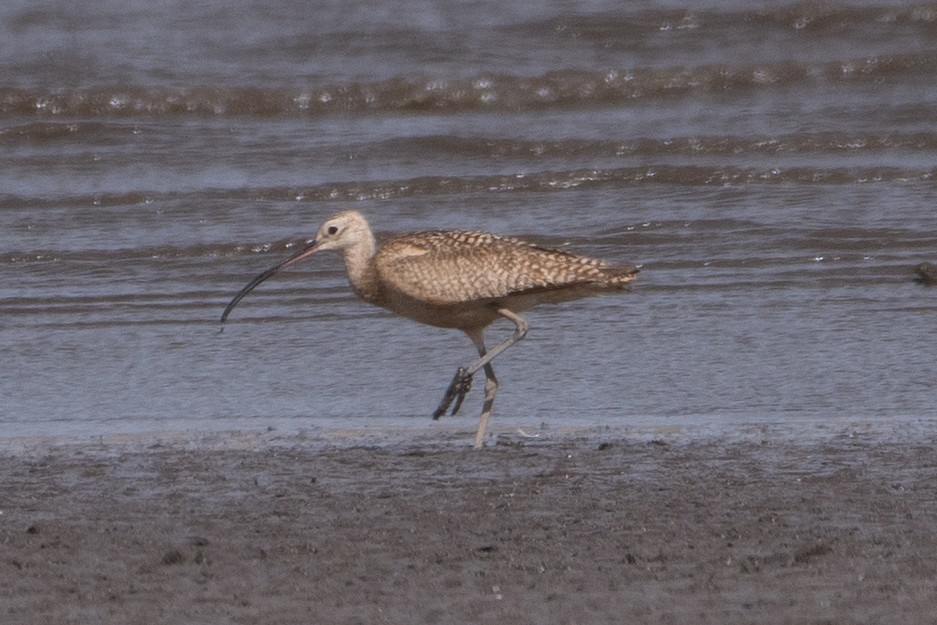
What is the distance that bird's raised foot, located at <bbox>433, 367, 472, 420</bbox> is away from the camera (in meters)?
5.83

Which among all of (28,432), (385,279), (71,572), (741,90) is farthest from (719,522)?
(741,90)

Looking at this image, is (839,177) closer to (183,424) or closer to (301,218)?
(301,218)

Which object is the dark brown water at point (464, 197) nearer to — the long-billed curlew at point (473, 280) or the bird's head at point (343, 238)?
the long-billed curlew at point (473, 280)

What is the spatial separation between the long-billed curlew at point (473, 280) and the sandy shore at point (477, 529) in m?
0.58

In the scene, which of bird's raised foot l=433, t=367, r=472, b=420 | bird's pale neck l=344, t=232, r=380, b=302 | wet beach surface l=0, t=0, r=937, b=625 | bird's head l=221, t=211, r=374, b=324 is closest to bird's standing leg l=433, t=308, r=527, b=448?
bird's raised foot l=433, t=367, r=472, b=420

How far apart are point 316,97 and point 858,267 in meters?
5.98

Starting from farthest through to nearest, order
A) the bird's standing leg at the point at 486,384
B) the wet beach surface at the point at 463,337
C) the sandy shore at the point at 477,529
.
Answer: the bird's standing leg at the point at 486,384 → the wet beach surface at the point at 463,337 → the sandy shore at the point at 477,529

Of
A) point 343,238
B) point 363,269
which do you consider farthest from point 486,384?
point 343,238

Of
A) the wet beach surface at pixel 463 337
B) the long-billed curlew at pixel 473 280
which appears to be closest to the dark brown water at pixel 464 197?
the wet beach surface at pixel 463 337

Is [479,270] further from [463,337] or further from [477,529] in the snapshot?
[477,529]

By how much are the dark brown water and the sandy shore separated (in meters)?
0.54

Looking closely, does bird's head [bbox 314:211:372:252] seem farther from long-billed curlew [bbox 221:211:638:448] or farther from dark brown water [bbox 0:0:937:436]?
dark brown water [bbox 0:0:937:436]

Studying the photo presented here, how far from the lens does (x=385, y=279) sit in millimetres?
6137

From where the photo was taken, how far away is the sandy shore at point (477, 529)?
3768 mm
